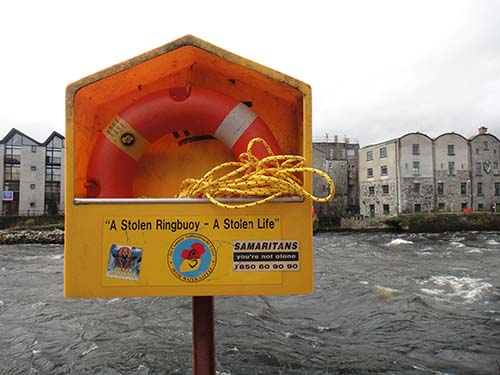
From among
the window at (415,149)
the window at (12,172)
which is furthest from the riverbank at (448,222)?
the window at (12,172)

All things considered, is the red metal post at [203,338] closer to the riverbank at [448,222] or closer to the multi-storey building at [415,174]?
the riverbank at [448,222]

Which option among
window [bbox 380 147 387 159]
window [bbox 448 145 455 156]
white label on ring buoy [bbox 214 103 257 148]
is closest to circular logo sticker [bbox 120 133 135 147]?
white label on ring buoy [bbox 214 103 257 148]

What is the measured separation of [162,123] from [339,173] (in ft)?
134

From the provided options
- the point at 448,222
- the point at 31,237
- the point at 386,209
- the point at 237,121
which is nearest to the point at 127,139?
the point at 237,121

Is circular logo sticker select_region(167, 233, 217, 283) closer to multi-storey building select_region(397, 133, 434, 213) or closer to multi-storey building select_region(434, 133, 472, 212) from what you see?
multi-storey building select_region(397, 133, 434, 213)

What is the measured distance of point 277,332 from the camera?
6.06 meters

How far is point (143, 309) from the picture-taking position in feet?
24.6

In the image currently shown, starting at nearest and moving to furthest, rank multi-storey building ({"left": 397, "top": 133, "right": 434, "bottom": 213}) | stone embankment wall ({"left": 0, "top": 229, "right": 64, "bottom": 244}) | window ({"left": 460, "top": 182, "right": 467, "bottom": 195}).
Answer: stone embankment wall ({"left": 0, "top": 229, "right": 64, "bottom": 244}) → multi-storey building ({"left": 397, "top": 133, "right": 434, "bottom": 213}) → window ({"left": 460, "top": 182, "right": 467, "bottom": 195})

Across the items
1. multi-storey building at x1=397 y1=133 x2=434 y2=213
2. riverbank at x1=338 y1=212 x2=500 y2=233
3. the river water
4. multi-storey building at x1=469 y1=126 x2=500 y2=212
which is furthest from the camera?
multi-storey building at x1=469 y1=126 x2=500 y2=212

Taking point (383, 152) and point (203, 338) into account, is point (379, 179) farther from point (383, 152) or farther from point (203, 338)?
point (203, 338)

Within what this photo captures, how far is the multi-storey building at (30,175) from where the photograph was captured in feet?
117

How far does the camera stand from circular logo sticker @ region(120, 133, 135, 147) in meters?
2.21

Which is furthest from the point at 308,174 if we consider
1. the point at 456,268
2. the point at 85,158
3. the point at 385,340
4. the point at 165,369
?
the point at 456,268

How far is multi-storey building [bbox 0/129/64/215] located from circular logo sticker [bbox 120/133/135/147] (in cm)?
3880
